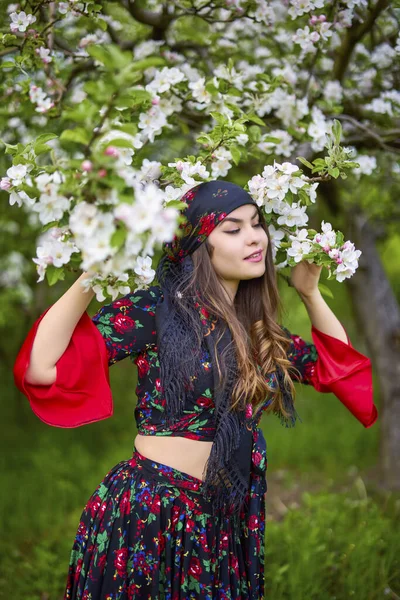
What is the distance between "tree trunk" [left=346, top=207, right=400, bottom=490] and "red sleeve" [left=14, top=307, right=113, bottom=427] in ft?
8.26

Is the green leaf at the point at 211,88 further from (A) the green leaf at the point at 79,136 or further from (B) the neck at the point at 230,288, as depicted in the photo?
(A) the green leaf at the point at 79,136

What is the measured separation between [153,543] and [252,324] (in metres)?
0.75

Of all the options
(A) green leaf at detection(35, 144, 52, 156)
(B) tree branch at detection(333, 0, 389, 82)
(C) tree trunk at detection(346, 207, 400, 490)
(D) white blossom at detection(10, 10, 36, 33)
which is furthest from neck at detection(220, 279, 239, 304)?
(C) tree trunk at detection(346, 207, 400, 490)

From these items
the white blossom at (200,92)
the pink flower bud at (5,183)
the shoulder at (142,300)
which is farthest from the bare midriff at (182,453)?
the white blossom at (200,92)

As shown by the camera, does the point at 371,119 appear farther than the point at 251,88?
Yes

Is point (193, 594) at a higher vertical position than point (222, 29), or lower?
lower

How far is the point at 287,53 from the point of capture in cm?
303

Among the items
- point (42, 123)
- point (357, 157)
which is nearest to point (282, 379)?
point (357, 157)

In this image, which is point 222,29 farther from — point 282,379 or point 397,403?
point 397,403

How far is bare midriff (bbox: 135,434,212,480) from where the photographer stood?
1821 millimetres

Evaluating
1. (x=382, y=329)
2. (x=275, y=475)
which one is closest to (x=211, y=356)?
(x=382, y=329)

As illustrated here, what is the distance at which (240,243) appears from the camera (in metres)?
1.81

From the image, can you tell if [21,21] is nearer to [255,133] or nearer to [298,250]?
[255,133]

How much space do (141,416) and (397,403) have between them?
2.50 meters
